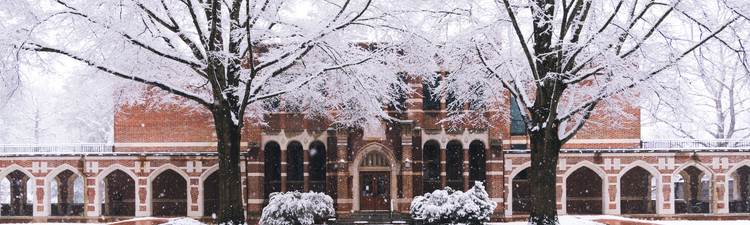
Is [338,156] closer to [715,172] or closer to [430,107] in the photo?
[430,107]

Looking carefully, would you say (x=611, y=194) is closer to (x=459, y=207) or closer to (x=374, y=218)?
(x=459, y=207)

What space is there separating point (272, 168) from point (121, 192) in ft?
26.1

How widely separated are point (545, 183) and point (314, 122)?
1187 centimetres

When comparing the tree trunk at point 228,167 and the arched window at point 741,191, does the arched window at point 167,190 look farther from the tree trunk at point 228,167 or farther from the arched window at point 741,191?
the arched window at point 741,191

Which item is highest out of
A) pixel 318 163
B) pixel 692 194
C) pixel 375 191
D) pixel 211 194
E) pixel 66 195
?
pixel 318 163

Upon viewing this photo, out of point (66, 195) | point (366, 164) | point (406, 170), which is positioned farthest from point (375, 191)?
point (66, 195)

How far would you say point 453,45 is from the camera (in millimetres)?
10969

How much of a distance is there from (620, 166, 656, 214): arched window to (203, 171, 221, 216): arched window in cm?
1958

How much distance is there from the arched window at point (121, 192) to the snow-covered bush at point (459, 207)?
1560cm

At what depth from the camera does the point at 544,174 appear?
1012 cm

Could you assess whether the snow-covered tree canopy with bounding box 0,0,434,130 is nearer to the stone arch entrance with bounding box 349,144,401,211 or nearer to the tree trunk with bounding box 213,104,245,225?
the tree trunk with bounding box 213,104,245,225

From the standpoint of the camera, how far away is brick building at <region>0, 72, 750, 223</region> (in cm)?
1930

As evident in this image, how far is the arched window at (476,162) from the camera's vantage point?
21.5m

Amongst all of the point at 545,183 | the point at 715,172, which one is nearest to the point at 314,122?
the point at 545,183
